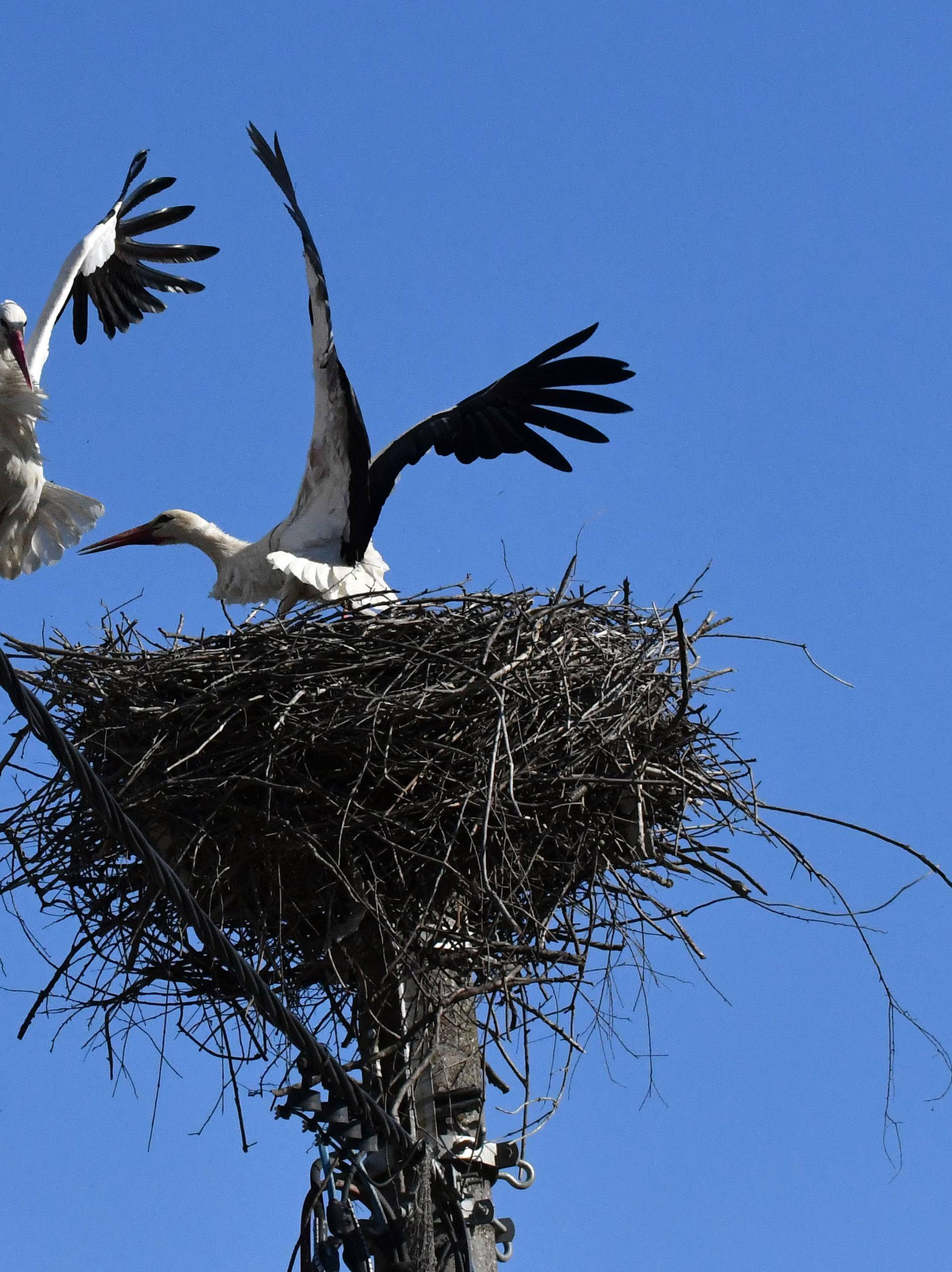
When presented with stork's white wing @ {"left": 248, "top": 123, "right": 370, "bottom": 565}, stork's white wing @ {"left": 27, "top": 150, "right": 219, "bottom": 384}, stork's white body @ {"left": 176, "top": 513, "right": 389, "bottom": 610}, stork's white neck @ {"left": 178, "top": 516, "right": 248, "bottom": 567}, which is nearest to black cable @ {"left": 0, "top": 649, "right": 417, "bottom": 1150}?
stork's white body @ {"left": 176, "top": 513, "right": 389, "bottom": 610}

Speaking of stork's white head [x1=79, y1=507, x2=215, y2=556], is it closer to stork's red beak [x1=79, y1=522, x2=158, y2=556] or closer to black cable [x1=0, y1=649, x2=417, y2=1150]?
stork's red beak [x1=79, y1=522, x2=158, y2=556]

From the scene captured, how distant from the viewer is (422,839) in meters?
3.85

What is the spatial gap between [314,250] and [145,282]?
217 cm

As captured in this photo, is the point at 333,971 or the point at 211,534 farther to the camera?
the point at 211,534

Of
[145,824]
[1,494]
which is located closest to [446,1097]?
[145,824]

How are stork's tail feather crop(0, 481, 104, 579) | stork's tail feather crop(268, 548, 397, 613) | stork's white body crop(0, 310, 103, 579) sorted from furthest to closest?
stork's tail feather crop(0, 481, 104, 579), stork's white body crop(0, 310, 103, 579), stork's tail feather crop(268, 548, 397, 613)

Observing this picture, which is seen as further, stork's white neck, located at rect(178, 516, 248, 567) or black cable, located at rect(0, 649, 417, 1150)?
stork's white neck, located at rect(178, 516, 248, 567)

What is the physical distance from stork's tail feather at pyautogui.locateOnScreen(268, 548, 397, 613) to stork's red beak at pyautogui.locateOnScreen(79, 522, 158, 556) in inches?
43.0

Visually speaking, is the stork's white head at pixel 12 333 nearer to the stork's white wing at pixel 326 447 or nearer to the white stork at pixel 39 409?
the white stork at pixel 39 409

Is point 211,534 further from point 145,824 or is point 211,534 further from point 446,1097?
point 446,1097

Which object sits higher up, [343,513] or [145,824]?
[343,513]

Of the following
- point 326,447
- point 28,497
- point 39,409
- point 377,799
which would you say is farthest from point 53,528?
point 377,799

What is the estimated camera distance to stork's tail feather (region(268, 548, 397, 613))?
518 cm

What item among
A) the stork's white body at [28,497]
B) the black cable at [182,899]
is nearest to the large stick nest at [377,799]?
the black cable at [182,899]
